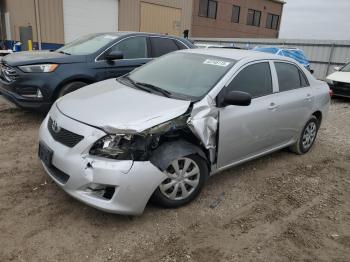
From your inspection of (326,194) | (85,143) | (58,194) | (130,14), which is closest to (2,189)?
(58,194)

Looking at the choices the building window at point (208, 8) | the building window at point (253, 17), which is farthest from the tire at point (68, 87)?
the building window at point (253, 17)

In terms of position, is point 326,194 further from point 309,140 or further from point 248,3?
point 248,3

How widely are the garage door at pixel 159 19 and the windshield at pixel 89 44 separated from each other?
607 inches

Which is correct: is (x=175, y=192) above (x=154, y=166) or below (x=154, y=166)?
below

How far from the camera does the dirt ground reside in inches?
112

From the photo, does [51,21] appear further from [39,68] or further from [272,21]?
[272,21]

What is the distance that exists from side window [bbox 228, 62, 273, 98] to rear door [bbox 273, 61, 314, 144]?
0.21m

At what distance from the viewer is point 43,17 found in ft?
55.8

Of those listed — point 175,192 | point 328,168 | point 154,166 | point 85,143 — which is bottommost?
point 328,168

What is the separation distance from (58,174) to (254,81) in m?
2.57

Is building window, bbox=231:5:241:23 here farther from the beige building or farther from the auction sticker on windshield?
the auction sticker on windshield

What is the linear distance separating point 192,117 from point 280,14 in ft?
143

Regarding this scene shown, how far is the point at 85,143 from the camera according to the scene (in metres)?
2.98

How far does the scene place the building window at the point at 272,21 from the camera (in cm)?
4062
